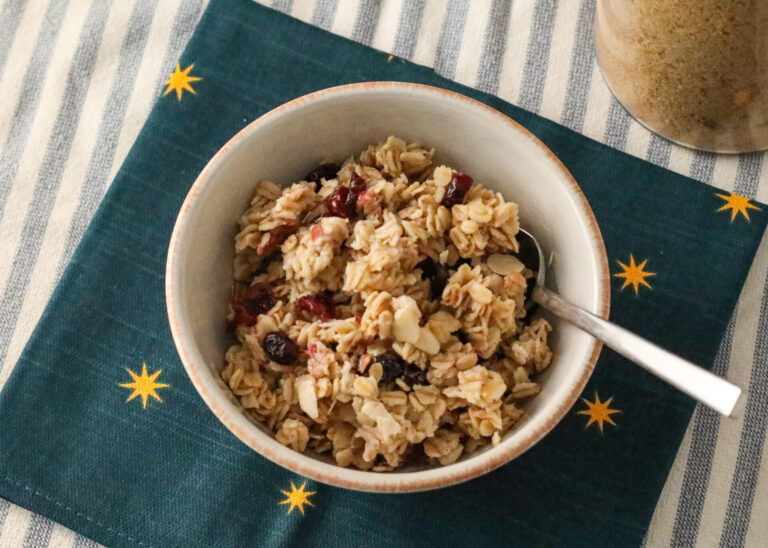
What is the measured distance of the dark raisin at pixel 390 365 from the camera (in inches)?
36.8

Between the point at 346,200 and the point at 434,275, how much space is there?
0.48 feet

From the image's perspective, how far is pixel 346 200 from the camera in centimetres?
102

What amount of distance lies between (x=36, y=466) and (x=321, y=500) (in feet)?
1.35

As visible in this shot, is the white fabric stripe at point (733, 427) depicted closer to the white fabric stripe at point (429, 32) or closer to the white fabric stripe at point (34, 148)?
the white fabric stripe at point (429, 32)

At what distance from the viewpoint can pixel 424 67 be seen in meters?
1.29

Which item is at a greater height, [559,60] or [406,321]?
[559,60]

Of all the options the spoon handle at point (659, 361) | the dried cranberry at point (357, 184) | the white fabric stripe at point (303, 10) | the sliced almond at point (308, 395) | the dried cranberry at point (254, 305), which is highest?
the white fabric stripe at point (303, 10)

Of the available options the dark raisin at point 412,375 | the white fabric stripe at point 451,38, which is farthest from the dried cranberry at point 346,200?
the white fabric stripe at point 451,38

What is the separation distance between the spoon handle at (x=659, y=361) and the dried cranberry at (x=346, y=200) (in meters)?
0.27

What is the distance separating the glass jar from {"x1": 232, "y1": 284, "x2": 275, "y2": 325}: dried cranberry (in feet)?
2.01

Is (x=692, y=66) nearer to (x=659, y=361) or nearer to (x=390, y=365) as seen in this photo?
(x=659, y=361)

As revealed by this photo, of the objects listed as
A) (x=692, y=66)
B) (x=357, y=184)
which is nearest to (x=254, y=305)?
(x=357, y=184)

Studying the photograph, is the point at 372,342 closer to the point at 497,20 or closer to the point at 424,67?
the point at 424,67

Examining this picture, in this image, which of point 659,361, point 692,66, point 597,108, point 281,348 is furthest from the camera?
point 597,108
